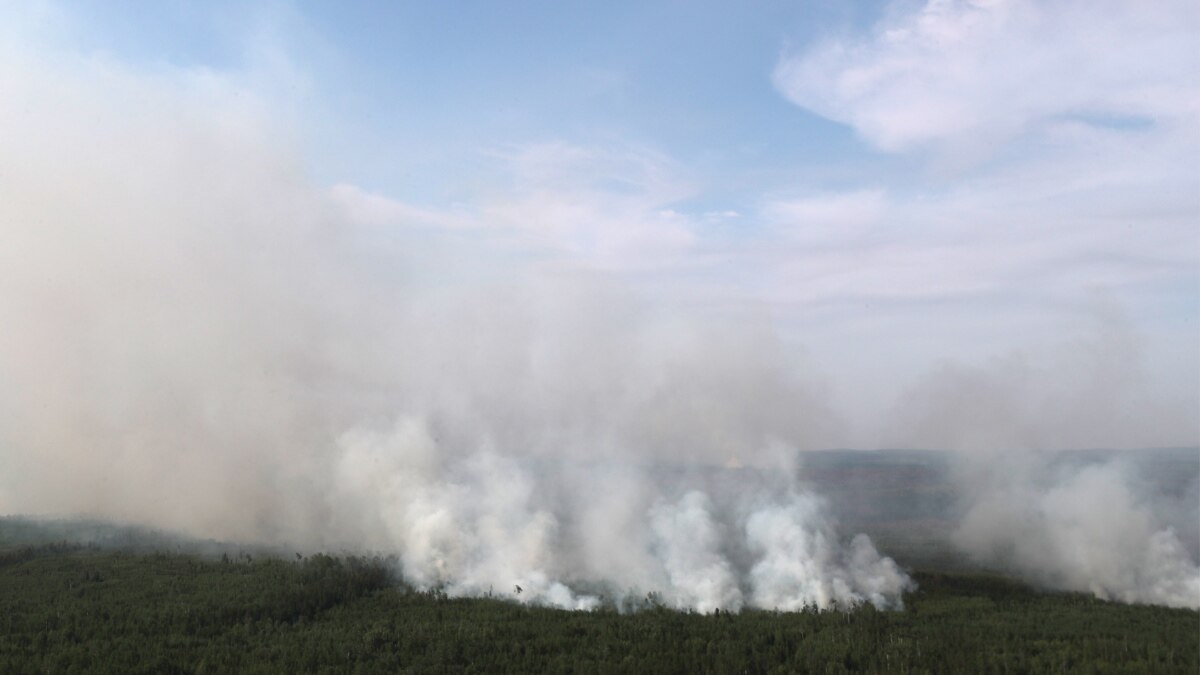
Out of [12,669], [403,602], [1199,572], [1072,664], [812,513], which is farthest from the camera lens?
[812,513]

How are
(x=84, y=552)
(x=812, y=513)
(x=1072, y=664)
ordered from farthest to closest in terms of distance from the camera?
(x=84, y=552) < (x=812, y=513) < (x=1072, y=664)

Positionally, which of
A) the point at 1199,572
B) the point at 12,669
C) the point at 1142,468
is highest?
the point at 1142,468

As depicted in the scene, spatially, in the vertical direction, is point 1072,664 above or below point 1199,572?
below

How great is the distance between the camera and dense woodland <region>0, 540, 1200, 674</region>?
89.8 meters

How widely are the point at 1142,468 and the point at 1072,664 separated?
86.9 meters

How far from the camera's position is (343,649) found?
96.8m

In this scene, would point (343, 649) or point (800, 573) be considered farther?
point (800, 573)

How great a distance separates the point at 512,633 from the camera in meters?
102

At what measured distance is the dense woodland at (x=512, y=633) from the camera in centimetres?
8981

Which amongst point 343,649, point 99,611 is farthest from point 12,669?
point 343,649

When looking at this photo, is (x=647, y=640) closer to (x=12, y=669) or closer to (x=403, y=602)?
(x=403, y=602)

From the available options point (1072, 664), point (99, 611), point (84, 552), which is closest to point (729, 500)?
point (1072, 664)

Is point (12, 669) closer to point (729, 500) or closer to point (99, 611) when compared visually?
point (99, 611)

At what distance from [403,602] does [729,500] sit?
217 feet
